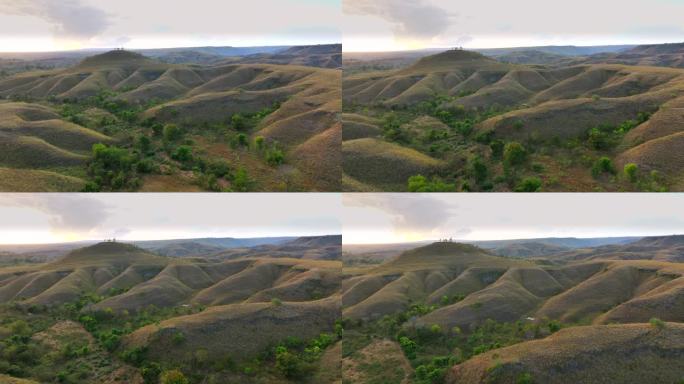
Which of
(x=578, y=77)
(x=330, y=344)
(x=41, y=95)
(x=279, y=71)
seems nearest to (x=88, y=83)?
(x=41, y=95)

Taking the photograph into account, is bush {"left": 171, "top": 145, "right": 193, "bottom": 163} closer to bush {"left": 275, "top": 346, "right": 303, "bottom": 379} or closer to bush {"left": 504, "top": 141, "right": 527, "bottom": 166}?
bush {"left": 275, "top": 346, "right": 303, "bottom": 379}

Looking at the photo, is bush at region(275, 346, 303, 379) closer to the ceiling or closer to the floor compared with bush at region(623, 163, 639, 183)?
closer to the floor

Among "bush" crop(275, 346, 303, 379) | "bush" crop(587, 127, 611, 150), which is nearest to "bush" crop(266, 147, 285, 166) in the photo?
"bush" crop(275, 346, 303, 379)

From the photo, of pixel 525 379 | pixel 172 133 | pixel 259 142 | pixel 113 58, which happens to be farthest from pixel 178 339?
pixel 113 58

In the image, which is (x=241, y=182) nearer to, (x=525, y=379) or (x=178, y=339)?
(x=178, y=339)

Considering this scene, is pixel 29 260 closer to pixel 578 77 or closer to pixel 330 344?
pixel 330 344

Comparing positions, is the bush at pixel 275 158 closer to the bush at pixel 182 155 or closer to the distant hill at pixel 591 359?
the bush at pixel 182 155
